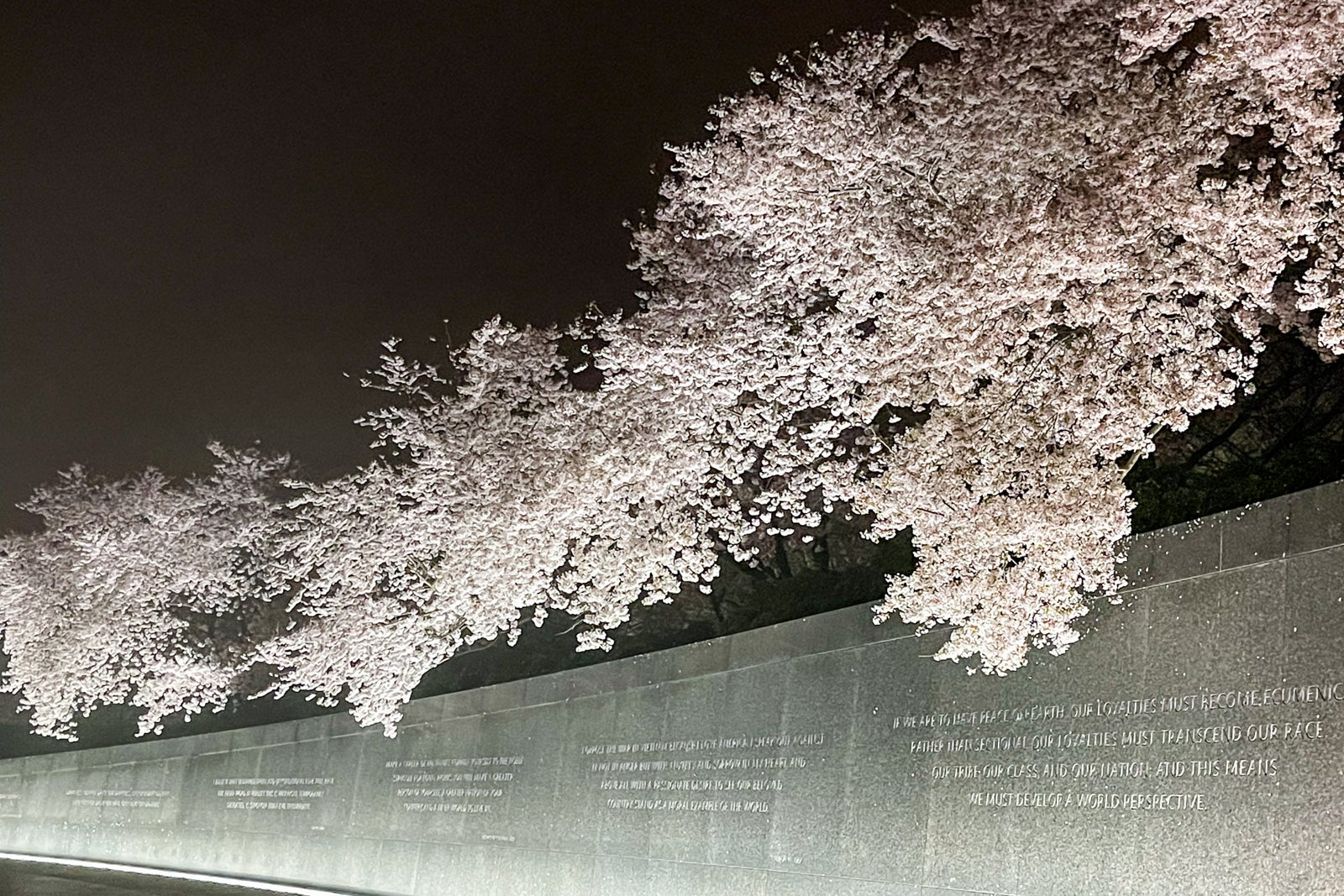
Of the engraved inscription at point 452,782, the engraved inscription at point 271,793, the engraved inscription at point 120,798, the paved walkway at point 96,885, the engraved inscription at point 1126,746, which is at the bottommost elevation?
the paved walkway at point 96,885

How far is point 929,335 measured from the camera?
1061 cm

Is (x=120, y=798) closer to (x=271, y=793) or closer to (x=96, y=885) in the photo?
(x=271, y=793)

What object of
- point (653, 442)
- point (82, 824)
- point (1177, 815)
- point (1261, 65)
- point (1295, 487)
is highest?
point (1261, 65)

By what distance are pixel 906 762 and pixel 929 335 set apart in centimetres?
340

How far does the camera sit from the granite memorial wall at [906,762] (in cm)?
851

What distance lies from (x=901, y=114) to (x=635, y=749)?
7003 mm

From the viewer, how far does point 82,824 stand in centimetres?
2847

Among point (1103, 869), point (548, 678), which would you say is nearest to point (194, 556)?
point (548, 678)

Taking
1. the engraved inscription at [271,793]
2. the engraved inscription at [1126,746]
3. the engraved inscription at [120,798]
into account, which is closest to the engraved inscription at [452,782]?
the engraved inscription at [271,793]

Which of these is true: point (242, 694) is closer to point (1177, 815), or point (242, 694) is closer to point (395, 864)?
point (395, 864)

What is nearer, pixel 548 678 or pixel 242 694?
pixel 548 678

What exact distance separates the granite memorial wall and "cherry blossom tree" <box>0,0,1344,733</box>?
1.98 feet

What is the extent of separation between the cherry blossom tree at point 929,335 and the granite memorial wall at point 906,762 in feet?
1.98

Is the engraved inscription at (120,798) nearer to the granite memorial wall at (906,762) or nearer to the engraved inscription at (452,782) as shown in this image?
the granite memorial wall at (906,762)
